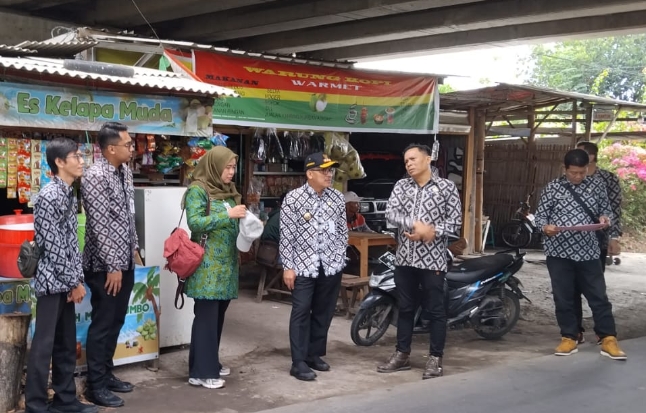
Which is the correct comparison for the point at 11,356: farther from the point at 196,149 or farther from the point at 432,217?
the point at 432,217

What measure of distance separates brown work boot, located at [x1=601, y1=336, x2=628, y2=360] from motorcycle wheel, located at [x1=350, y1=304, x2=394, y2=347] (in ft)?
6.26

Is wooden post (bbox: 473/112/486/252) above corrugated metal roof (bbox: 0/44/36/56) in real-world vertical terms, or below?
below

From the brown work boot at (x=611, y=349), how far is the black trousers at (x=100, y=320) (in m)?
4.13

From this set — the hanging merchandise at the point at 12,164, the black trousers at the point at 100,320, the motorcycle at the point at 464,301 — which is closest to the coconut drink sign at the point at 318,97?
the motorcycle at the point at 464,301

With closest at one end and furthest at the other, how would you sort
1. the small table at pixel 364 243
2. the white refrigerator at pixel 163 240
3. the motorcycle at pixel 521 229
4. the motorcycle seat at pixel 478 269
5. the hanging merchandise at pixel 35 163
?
1. the hanging merchandise at pixel 35 163
2. the white refrigerator at pixel 163 240
3. the motorcycle seat at pixel 478 269
4. the small table at pixel 364 243
5. the motorcycle at pixel 521 229

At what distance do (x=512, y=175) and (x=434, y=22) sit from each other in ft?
22.7

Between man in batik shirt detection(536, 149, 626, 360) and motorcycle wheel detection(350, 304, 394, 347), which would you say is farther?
motorcycle wheel detection(350, 304, 394, 347)

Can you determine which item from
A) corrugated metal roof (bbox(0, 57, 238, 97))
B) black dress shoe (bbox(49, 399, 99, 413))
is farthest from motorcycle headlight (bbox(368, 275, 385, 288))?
black dress shoe (bbox(49, 399, 99, 413))

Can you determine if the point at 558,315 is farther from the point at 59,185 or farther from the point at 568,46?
the point at 568,46

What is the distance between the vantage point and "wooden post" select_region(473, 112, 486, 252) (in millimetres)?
12578

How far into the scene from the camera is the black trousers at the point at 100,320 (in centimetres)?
456

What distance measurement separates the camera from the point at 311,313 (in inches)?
219

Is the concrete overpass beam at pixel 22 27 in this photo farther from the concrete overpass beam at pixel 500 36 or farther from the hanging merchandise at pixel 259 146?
the concrete overpass beam at pixel 500 36

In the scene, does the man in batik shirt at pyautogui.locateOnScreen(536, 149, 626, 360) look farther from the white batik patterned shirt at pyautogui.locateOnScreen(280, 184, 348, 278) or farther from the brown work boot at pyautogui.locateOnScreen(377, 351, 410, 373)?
the white batik patterned shirt at pyautogui.locateOnScreen(280, 184, 348, 278)
